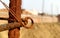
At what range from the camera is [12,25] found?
330cm

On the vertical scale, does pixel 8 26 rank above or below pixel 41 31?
above

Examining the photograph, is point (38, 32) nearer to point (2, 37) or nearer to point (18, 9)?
point (2, 37)

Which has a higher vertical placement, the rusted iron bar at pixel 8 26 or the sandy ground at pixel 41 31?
the rusted iron bar at pixel 8 26

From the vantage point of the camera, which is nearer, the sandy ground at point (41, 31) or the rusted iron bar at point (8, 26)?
the rusted iron bar at point (8, 26)

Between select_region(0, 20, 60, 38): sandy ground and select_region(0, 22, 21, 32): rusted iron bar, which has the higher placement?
select_region(0, 22, 21, 32): rusted iron bar

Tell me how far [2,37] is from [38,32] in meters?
5.09

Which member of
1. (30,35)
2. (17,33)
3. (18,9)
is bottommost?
(30,35)

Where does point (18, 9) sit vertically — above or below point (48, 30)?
above

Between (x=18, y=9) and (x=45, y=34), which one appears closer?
(x=18, y=9)

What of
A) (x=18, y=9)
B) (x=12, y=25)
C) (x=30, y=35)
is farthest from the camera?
(x=30, y=35)

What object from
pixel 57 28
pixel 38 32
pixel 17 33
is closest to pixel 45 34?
pixel 38 32

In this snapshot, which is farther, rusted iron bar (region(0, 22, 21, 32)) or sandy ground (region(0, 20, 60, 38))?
sandy ground (region(0, 20, 60, 38))

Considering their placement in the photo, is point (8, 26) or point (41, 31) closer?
point (8, 26)

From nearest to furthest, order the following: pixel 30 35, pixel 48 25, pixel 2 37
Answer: pixel 2 37, pixel 30 35, pixel 48 25
